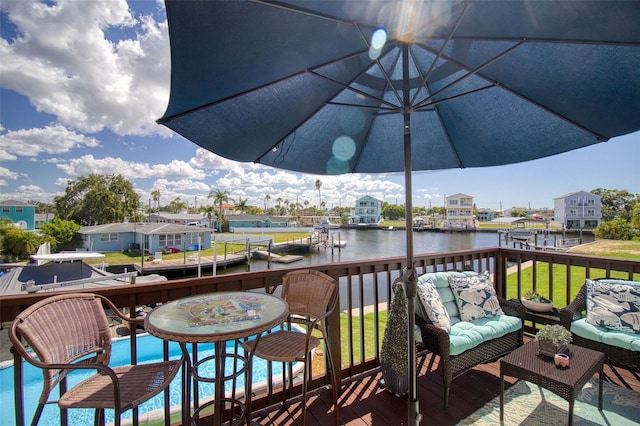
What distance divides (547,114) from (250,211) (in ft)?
202

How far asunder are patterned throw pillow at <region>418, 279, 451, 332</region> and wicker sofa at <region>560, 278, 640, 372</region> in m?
1.20

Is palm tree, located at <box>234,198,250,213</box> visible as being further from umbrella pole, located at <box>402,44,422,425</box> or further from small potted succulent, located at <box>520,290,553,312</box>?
umbrella pole, located at <box>402,44,422,425</box>

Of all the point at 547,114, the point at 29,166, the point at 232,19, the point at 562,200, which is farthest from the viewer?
the point at 562,200

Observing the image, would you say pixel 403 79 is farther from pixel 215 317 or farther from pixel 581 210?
pixel 581 210

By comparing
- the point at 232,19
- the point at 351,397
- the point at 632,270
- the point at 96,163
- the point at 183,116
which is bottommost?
the point at 351,397

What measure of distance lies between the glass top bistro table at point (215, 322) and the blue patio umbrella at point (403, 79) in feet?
2.78

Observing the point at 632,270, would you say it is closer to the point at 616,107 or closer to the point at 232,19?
the point at 616,107

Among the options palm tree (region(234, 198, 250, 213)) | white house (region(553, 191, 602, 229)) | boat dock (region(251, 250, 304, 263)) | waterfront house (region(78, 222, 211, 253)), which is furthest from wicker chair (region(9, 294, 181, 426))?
palm tree (region(234, 198, 250, 213))

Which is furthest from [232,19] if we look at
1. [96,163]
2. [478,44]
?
[96,163]

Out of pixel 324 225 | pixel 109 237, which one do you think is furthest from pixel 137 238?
pixel 324 225

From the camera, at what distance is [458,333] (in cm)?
248

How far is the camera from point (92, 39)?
762 cm

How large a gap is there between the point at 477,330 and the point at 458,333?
0.21m

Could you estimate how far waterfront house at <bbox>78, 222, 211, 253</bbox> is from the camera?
82.0 feet
